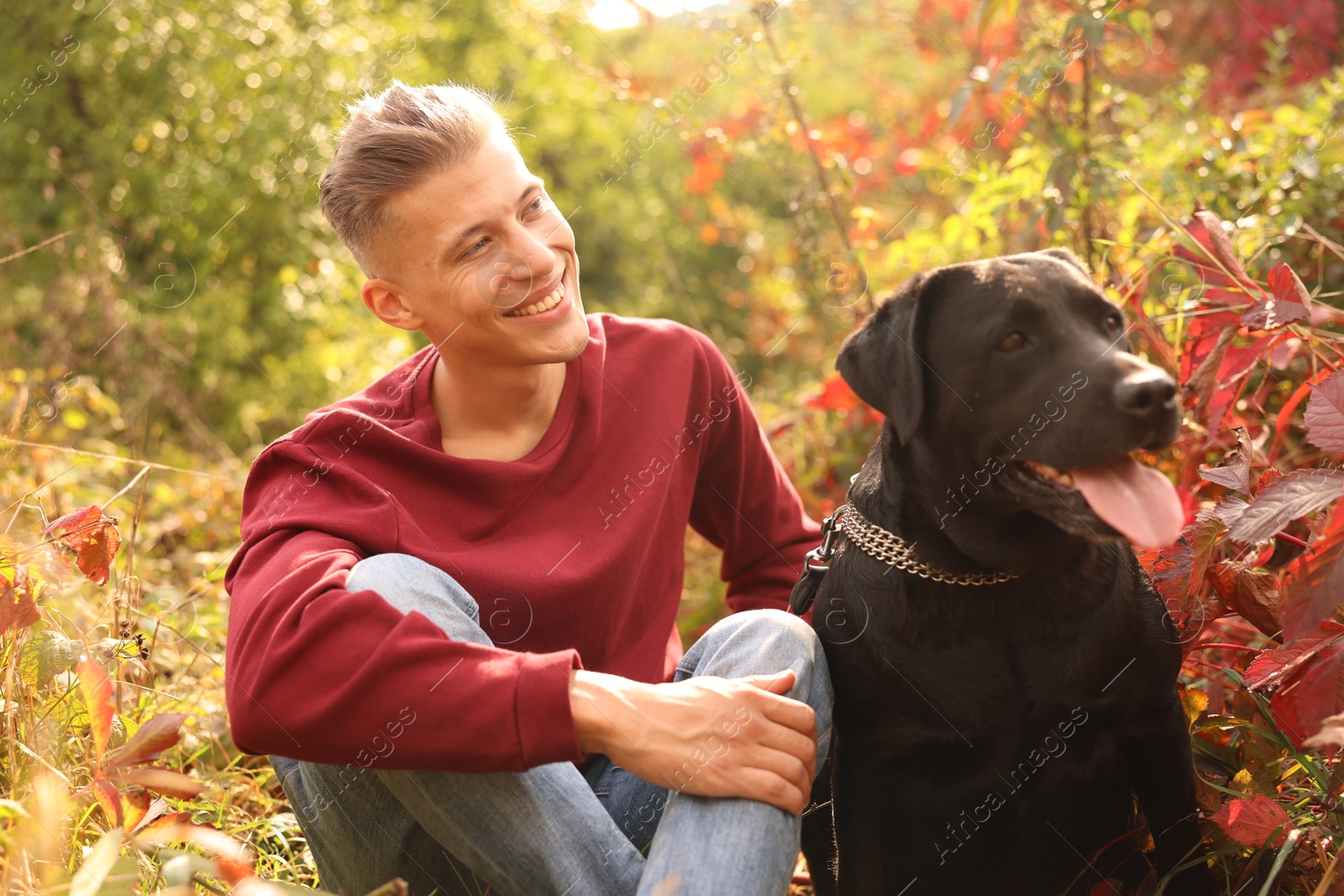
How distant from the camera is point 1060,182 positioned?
2.86 m

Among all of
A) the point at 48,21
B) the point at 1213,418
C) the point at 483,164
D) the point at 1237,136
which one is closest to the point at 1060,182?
the point at 1237,136

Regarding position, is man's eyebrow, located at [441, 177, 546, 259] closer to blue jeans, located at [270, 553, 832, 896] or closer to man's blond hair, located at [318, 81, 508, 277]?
man's blond hair, located at [318, 81, 508, 277]

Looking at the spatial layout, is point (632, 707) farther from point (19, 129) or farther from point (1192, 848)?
point (19, 129)

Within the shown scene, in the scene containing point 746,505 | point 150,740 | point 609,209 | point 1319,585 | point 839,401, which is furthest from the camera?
point 609,209

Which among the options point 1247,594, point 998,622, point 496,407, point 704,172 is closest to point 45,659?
point 496,407

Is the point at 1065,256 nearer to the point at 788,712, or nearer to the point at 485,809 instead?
the point at 788,712

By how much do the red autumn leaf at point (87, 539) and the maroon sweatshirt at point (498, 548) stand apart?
261 mm

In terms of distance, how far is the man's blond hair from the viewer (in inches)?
81.7

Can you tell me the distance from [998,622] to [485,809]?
83 centimetres

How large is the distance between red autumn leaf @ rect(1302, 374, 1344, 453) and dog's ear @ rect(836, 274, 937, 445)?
1.78 feet

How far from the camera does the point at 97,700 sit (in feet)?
5.30

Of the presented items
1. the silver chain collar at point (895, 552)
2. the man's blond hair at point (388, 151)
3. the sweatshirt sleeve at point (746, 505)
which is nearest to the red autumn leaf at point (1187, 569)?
the silver chain collar at point (895, 552)

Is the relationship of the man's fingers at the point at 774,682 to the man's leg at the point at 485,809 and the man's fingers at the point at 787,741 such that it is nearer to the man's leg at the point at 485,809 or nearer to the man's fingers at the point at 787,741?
the man's fingers at the point at 787,741

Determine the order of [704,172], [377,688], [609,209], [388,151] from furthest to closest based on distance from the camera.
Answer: [609,209] < [704,172] < [388,151] < [377,688]
